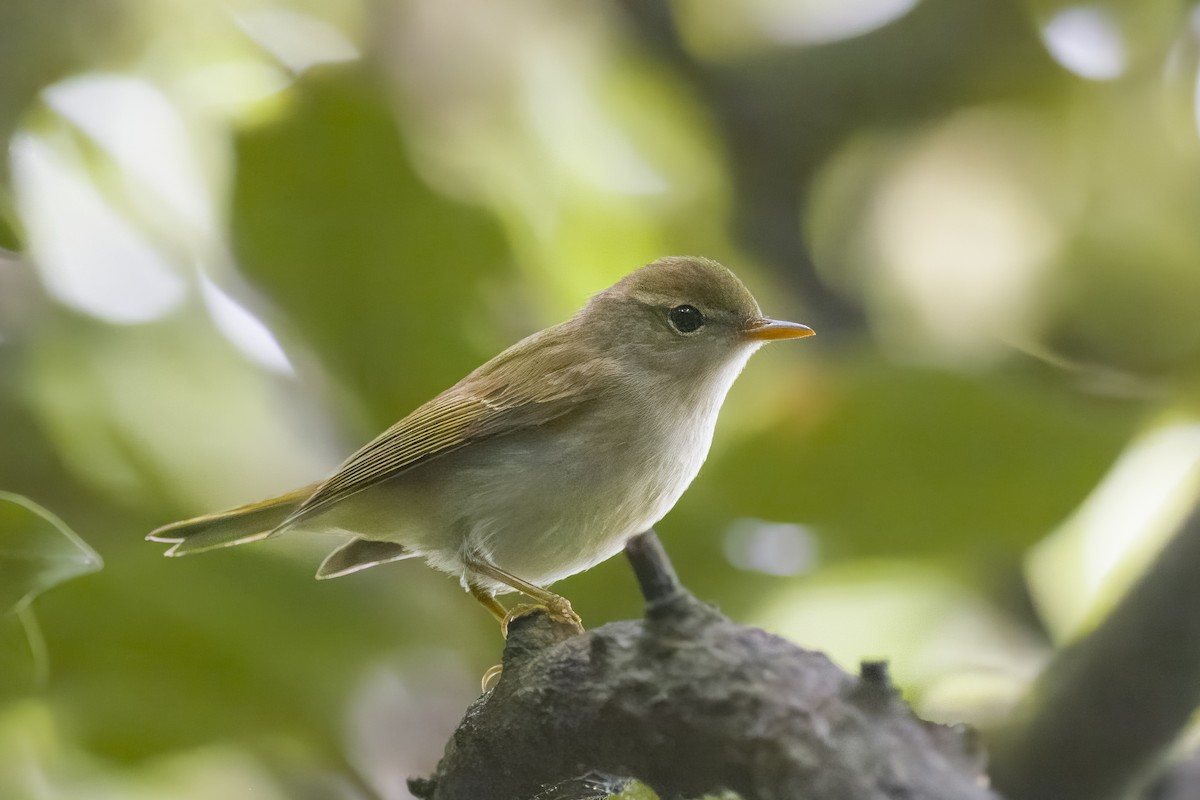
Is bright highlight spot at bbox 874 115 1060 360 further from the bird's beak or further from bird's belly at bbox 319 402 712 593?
bird's belly at bbox 319 402 712 593

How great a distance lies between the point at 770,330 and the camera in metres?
1.83

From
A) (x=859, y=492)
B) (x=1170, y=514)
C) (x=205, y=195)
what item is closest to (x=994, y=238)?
(x=859, y=492)

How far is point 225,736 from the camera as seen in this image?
7.13 feet

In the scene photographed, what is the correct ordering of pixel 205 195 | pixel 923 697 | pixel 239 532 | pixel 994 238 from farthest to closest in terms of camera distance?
pixel 994 238, pixel 205 195, pixel 923 697, pixel 239 532

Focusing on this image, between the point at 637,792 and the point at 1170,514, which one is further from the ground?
the point at 1170,514

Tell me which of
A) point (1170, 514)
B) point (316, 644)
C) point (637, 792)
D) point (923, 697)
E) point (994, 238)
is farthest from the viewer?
point (994, 238)

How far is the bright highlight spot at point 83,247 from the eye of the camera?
7.65 ft

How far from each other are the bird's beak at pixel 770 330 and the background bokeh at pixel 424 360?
1.91ft

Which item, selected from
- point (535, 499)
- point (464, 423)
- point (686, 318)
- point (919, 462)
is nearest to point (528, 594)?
point (535, 499)

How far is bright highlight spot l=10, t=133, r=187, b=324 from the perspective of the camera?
91.8 inches

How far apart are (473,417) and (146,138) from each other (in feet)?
4.27

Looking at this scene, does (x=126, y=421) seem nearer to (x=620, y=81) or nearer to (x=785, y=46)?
(x=620, y=81)

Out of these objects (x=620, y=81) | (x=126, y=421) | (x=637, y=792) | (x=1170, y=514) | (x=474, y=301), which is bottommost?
(x=637, y=792)

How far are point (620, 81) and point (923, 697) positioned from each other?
1828 mm
